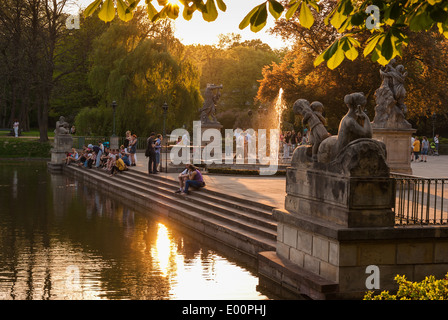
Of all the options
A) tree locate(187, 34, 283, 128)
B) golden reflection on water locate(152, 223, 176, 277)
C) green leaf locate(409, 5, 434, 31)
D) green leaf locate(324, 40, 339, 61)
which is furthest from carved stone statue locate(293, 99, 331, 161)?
tree locate(187, 34, 283, 128)

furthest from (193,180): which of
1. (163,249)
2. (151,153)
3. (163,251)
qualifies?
(163,251)

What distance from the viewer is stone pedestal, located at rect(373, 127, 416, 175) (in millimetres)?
17641

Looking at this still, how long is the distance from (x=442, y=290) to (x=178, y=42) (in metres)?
40.8

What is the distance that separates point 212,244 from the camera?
43.7ft

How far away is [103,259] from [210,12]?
750 centimetres

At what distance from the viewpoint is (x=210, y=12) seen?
5051 millimetres

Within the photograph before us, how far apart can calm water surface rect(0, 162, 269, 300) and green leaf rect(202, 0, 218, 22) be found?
518 cm

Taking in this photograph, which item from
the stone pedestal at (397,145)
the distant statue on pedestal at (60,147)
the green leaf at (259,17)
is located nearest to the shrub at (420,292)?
the green leaf at (259,17)

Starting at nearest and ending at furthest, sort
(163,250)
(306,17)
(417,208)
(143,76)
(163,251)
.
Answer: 1. (306,17)
2. (417,208)
3. (163,251)
4. (163,250)
5. (143,76)

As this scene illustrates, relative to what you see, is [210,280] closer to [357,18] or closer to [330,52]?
[330,52]

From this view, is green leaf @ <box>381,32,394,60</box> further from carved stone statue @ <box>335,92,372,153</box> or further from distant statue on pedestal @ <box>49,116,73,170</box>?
distant statue on pedestal @ <box>49,116,73,170</box>

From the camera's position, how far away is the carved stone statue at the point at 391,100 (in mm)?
17500

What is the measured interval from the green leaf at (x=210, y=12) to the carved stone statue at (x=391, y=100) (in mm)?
13556
